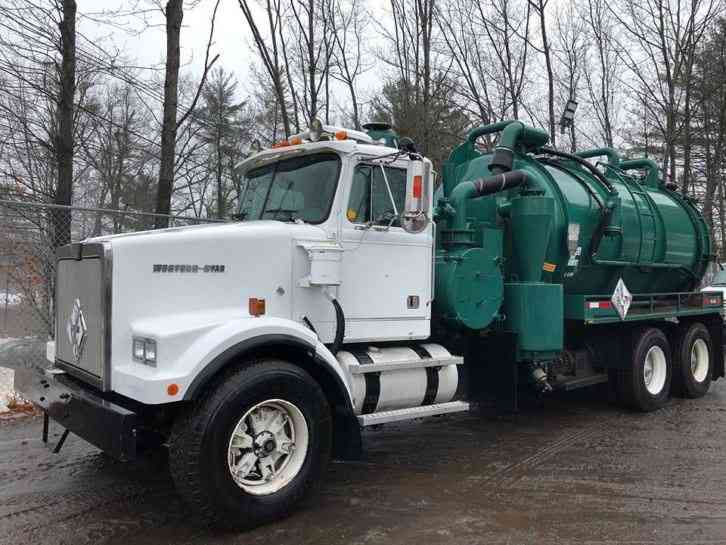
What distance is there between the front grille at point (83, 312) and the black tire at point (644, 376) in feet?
20.3

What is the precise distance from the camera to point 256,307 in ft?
15.2

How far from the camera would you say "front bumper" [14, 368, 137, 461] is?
388cm

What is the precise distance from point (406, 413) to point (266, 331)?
59.5 inches

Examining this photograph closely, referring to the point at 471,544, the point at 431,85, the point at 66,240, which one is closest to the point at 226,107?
the point at 431,85

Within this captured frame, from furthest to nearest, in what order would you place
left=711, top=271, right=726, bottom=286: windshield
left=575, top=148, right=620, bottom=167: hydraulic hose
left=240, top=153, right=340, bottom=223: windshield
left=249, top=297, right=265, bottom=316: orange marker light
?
left=711, top=271, right=726, bottom=286: windshield
left=575, top=148, right=620, bottom=167: hydraulic hose
left=240, top=153, right=340, bottom=223: windshield
left=249, top=297, right=265, bottom=316: orange marker light

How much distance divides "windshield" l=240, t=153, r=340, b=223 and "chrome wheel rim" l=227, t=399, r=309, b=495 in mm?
1593

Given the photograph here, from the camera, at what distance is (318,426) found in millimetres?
4527

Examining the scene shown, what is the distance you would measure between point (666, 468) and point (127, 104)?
2302cm

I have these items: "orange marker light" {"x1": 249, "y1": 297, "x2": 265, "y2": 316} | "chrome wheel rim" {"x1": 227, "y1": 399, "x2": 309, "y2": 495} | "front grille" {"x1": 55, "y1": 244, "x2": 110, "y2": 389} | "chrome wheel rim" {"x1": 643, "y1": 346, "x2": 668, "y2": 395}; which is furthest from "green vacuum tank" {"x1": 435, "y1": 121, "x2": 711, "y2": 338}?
"front grille" {"x1": 55, "y1": 244, "x2": 110, "y2": 389}

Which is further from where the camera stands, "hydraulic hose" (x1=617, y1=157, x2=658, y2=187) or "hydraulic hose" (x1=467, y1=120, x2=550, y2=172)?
"hydraulic hose" (x1=617, y1=157, x2=658, y2=187)

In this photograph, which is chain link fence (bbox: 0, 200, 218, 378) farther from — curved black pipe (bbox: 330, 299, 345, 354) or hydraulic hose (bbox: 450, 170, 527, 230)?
hydraulic hose (bbox: 450, 170, 527, 230)

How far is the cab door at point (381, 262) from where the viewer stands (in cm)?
518

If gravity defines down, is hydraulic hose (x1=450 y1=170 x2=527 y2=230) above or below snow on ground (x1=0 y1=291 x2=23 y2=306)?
above

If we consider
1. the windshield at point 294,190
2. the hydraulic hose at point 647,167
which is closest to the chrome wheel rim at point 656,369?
the hydraulic hose at point 647,167
